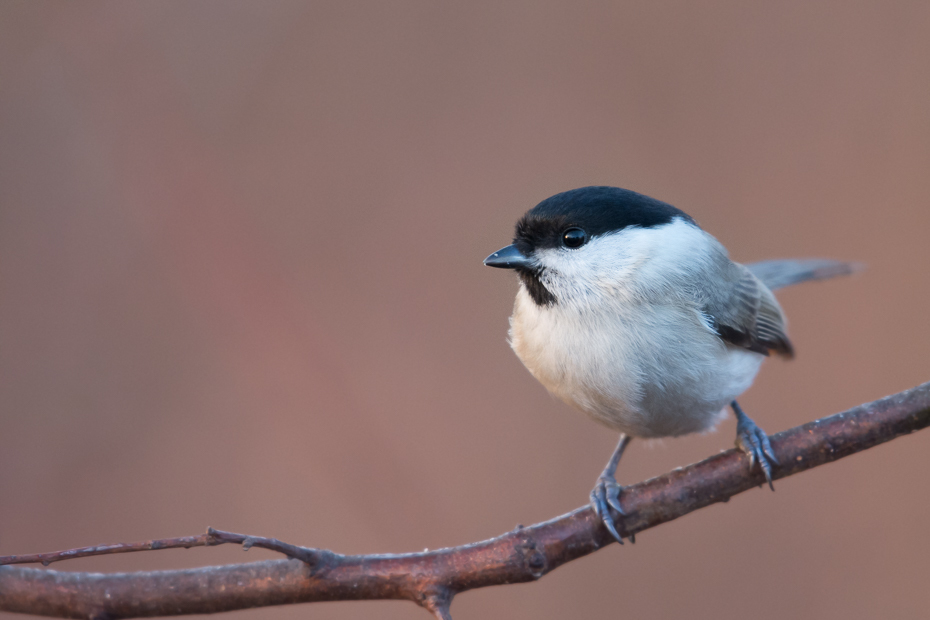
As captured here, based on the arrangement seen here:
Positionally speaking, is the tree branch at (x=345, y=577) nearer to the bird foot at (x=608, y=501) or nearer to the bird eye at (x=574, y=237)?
the bird foot at (x=608, y=501)

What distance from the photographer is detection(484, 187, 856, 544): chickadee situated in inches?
40.9

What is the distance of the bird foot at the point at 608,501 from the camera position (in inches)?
39.4

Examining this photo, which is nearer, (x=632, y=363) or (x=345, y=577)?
(x=345, y=577)

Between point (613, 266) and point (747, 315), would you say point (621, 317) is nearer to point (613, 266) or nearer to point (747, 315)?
point (613, 266)

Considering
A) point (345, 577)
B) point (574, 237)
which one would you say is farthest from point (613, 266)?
point (345, 577)

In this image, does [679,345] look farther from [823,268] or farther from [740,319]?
[823,268]

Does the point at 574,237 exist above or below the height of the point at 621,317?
above

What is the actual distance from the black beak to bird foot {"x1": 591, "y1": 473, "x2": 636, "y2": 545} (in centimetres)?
38

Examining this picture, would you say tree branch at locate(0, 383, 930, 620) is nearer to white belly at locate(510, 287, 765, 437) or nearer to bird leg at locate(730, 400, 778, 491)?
bird leg at locate(730, 400, 778, 491)

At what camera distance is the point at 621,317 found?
1.04m

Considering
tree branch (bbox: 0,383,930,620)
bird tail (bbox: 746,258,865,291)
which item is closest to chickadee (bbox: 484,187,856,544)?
tree branch (bbox: 0,383,930,620)

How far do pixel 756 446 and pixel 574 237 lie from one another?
1.39 feet

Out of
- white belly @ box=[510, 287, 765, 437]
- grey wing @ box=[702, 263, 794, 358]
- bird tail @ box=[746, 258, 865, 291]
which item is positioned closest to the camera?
white belly @ box=[510, 287, 765, 437]

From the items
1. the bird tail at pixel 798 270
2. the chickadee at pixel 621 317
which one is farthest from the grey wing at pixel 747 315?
the bird tail at pixel 798 270
